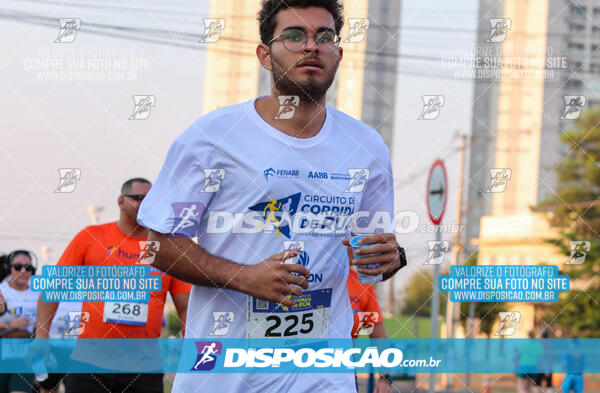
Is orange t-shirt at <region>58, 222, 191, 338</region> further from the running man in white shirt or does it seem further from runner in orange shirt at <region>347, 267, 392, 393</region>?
the running man in white shirt

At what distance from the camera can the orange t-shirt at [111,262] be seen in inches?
204

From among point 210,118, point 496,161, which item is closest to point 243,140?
point 210,118

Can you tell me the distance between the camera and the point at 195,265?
2812 mm

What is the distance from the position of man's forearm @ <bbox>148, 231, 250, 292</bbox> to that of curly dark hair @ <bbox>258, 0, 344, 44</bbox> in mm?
893

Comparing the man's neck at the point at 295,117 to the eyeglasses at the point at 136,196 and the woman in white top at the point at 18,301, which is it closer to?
the eyeglasses at the point at 136,196

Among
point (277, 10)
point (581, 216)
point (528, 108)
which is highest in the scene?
point (528, 108)

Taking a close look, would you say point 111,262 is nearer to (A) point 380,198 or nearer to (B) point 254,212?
(A) point 380,198

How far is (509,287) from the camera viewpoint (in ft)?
21.6

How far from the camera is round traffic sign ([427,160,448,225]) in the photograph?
6930mm

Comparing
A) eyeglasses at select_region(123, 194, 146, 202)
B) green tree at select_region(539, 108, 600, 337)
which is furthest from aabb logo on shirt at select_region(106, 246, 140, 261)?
green tree at select_region(539, 108, 600, 337)

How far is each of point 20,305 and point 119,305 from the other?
8.86ft

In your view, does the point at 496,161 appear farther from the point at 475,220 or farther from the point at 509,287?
the point at 509,287

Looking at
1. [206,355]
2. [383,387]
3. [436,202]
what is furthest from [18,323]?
[206,355]

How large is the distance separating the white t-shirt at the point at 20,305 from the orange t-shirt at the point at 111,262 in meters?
2.25
